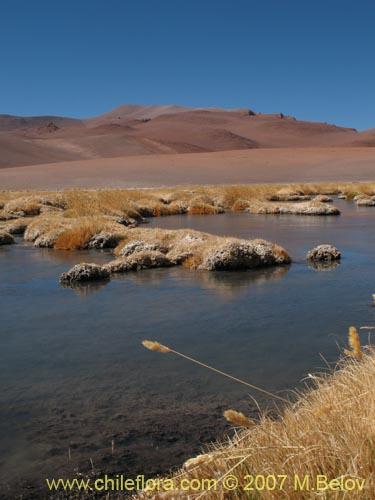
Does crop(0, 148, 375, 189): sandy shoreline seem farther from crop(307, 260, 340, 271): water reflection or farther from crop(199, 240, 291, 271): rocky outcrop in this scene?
crop(199, 240, 291, 271): rocky outcrop

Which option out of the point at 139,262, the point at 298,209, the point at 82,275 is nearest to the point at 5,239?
the point at 139,262

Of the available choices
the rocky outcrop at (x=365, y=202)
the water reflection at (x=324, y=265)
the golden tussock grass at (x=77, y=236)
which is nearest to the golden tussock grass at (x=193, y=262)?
the water reflection at (x=324, y=265)

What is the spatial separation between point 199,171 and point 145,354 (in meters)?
70.5

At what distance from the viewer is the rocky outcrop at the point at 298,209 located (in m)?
27.1

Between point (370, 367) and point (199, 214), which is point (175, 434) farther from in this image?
point (199, 214)

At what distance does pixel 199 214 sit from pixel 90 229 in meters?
13.2

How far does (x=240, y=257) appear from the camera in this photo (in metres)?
12.5

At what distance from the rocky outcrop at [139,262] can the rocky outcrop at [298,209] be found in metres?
15.4

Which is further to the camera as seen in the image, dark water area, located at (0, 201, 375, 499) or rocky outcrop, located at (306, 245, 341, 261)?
rocky outcrop, located at (306, 245, 341, 261)

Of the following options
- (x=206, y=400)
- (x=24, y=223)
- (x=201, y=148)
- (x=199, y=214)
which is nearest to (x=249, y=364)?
(x=206, y=400)

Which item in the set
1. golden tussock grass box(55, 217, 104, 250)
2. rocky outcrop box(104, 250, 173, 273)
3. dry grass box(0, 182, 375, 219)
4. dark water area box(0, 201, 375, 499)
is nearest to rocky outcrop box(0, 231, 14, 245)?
golden tussock grass box(55, 217, 104, 250)

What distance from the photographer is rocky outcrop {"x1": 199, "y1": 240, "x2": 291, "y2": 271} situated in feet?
40.7

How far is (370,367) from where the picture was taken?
4078 millimetres

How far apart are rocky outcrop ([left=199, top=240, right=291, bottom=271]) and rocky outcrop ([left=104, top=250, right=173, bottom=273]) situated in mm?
1009
